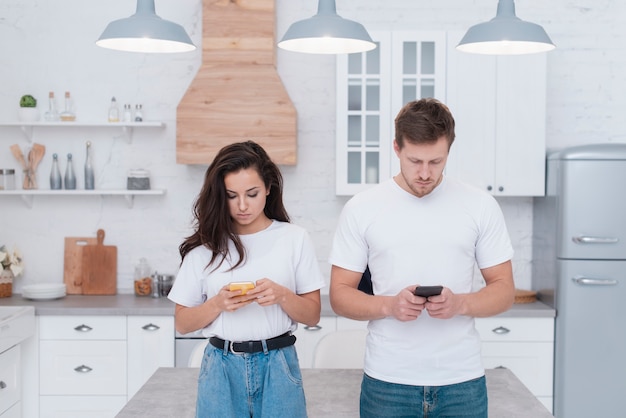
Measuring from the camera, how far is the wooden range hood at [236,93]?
4.16 m

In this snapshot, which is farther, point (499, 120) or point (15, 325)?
point (499, 120)

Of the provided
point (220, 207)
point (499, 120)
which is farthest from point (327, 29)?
point (499, 120)

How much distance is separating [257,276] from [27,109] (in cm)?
297

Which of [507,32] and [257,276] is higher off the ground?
[507,32]

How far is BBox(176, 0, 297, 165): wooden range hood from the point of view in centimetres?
416

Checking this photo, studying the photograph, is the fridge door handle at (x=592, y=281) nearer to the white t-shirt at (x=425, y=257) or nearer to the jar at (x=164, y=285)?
the white t-shirt at (x=425, y=257)

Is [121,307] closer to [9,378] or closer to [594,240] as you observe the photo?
[9,378]

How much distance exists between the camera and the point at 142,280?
4406mm

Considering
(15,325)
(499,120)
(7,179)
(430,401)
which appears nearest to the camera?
(430,401)

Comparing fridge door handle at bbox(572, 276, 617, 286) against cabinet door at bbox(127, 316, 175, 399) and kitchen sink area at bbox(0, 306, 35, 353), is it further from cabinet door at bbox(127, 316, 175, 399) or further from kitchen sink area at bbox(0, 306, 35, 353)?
kitchen sink area at bbox(0, 306, 35, 353)

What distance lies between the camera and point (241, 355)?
1.90 metres

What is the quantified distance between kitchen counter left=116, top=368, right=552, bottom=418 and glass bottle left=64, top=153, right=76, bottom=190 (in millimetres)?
2224

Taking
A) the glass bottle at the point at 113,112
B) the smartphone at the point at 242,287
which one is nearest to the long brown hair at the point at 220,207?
the smartphone at the point at 242,287

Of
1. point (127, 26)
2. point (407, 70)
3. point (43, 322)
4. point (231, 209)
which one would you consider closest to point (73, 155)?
point (43, 322)
